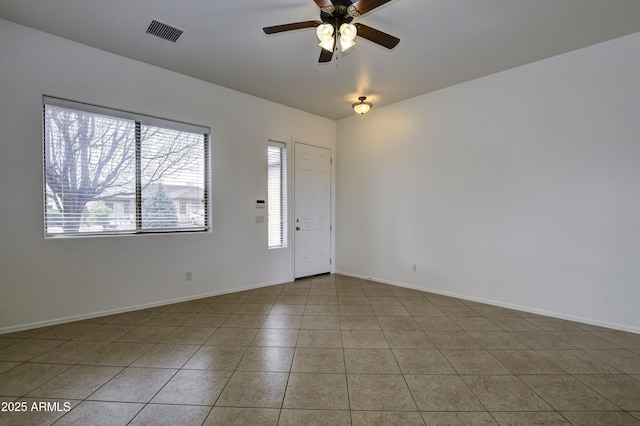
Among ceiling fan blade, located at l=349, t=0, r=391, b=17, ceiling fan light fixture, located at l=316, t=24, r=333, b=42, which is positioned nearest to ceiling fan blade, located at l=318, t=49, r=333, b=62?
ceiling fan light fixture, located at l=316, t=24, r=333, b=42

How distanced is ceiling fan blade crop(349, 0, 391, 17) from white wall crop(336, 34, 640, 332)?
8.43 ft

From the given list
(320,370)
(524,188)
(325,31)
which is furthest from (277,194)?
(524,188)

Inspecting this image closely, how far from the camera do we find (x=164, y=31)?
286 centimetres

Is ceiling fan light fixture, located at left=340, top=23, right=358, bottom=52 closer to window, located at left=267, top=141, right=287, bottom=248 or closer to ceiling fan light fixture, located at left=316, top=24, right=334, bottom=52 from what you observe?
ceiling fan light fixture, located at left=316, top=24, right=334, bottom=52

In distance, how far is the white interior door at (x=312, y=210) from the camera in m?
5.07

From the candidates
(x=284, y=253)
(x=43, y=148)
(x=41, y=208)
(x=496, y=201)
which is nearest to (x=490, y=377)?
(x=496, y=201)

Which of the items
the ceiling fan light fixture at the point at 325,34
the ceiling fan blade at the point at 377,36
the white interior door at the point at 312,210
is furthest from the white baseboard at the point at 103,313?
the ceiling fan blade at the point at 377,36

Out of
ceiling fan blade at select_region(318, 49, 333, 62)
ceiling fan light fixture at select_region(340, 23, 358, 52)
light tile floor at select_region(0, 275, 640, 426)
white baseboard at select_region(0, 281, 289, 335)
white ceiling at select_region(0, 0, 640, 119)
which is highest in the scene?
white ceiling at select_region(0, 0, 640, 119)

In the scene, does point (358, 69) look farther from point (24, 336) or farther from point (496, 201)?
point (24, 336)

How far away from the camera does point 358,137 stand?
5.30 m

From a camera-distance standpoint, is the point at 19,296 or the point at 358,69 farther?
the point at 358,69

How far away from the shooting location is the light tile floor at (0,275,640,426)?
5.81 ft

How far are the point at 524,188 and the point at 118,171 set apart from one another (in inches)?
199

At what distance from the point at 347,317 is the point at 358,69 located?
3.12m
